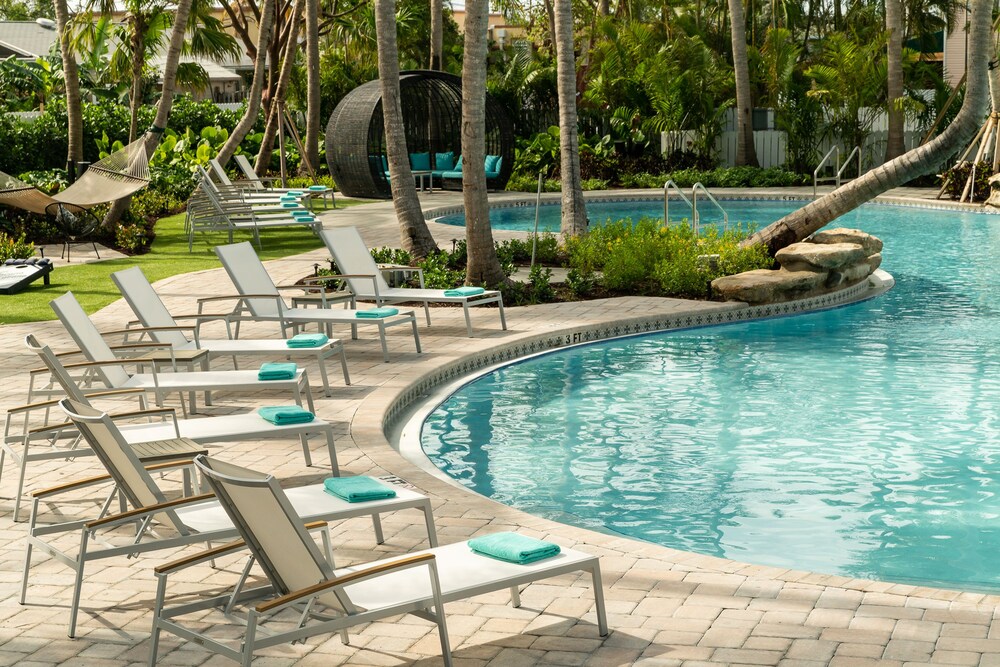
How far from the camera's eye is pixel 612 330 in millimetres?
11672

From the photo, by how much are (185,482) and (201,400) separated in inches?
118

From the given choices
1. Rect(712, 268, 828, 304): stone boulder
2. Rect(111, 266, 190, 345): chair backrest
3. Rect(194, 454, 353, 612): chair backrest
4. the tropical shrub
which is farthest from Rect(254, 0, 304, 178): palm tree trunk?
Rect(194, 454, 353, 612): chair backrest

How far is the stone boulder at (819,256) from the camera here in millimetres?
13602

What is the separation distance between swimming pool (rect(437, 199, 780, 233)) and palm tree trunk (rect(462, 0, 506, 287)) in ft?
30.3

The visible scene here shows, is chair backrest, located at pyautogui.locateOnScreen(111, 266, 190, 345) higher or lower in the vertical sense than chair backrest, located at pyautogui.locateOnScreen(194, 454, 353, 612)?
higher

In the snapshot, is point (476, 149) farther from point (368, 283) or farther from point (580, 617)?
point (580, 617)

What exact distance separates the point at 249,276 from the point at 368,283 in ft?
5.13

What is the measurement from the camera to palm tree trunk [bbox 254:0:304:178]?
2444cm

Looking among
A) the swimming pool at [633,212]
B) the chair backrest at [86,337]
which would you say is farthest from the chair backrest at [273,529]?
the swimming pool at [633,212]

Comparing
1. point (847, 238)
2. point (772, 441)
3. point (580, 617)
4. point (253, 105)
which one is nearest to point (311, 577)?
point (580, 617)

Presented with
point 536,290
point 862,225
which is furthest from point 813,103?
point 536,290

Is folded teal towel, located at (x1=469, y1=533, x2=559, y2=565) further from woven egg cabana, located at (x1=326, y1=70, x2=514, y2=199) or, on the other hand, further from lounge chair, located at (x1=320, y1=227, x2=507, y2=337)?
woven egg cabana, located at (x1=326, y1=70, x2=514, y2=199)

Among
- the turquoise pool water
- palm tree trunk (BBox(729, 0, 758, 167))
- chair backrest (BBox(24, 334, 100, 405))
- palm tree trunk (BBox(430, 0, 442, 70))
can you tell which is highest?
palm tree trunk (BBox(430, 0, 442, 70))

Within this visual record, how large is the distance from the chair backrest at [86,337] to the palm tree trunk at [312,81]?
18.4 metres
